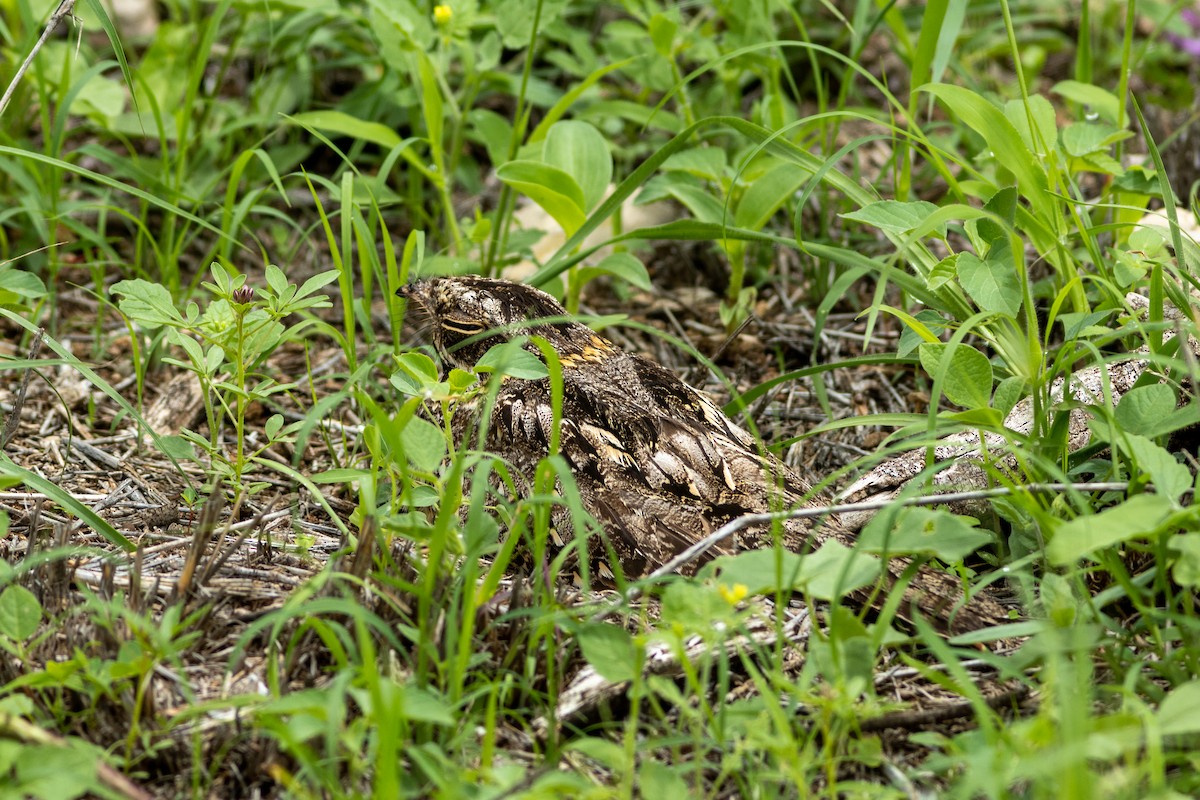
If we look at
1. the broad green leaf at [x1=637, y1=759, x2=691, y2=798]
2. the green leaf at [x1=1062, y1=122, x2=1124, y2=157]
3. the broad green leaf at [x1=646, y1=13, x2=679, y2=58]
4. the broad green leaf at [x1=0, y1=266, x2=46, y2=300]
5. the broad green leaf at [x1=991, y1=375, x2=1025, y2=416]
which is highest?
the broad green leaf at [x1=646, y1=13, x2=679, y2=58]

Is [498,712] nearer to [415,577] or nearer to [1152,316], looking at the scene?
[415,577]

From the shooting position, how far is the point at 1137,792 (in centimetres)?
215

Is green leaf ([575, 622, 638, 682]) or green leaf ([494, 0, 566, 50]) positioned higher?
green leaf ([494, 0, 566, 50])

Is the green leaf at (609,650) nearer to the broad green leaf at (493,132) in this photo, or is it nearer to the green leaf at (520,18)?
the broad green leaf at (493,132)

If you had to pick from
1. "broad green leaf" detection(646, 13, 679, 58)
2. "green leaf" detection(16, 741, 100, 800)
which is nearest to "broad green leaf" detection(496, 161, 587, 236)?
"broad green leaf" detection(646, 13, 679, 58)

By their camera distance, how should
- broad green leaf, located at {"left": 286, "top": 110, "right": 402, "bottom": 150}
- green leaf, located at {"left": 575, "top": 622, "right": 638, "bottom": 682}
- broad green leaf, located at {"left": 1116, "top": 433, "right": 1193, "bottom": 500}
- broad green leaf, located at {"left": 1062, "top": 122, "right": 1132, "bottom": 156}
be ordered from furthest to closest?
broad green leaf, located at {"left": 286, "top": 110, "right": 402, "bottom": 150} < broad green leaf, located at {"left": 1062, "top": 122, "right": 1132, "bottom": 156} < broad green leaf, located at {"left": 1116, "top": 433, "right": 1193, "bottom": 500} < green leaf, located at {"left": 575, "top": 622, "right": 638, "bottom": 682}

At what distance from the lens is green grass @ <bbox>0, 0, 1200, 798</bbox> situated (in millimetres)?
2336

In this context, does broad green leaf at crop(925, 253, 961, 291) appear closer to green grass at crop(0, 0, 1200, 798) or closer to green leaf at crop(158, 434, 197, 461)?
green grass at crop(0, 0, 1200, 798)

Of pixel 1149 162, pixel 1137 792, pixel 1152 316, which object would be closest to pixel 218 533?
pixel 1137 792

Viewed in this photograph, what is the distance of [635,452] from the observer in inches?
133

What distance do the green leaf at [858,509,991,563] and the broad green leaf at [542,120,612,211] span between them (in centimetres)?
224

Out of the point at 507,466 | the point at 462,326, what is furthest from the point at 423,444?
the point at 462,326

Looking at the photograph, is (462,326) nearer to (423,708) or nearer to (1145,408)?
(423,708)

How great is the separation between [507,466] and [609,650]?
978mm
